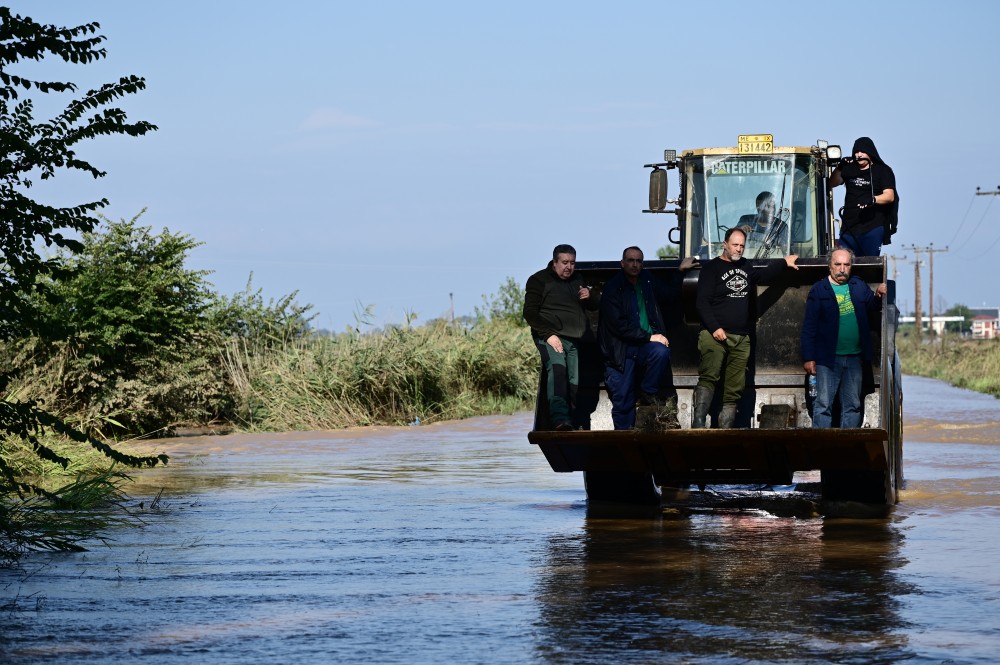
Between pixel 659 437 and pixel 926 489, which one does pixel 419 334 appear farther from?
pixel 659 437

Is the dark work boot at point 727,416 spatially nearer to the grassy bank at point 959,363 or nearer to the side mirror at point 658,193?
the side mirror at point 658,193

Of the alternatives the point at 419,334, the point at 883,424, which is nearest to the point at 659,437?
the point at 883,424

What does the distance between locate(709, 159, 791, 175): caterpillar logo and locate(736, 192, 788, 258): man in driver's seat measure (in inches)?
→ 10.5

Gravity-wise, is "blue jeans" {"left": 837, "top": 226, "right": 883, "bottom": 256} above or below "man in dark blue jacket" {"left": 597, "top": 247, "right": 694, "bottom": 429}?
above

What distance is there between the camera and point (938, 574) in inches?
348

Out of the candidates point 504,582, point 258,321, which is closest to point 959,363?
point 258,321

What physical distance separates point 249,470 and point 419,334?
10781mm

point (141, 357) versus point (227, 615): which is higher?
point (141, 357)

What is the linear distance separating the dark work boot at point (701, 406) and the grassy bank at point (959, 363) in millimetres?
28107

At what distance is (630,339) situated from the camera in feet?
40.3

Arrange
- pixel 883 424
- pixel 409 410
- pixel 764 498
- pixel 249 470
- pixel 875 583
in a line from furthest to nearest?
pixel 409 410 < pixel 249 470 < pixel 764 498 < pixel 883 424 < pixel 875 583

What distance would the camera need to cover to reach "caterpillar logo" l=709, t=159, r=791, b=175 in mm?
15734

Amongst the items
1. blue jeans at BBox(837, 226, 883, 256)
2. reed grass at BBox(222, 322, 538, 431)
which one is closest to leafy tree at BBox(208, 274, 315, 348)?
reed grass at BBox(222, 322, 538, 431)

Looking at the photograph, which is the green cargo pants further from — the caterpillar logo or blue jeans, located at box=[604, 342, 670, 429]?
the caterpillar logo
